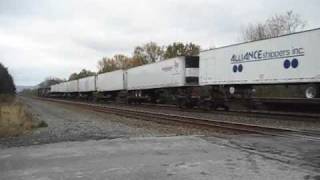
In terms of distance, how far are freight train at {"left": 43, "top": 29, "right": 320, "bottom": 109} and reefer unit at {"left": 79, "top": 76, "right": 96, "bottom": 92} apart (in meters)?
21.3

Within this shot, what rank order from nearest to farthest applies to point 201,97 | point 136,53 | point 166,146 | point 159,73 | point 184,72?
point 166,146, point 201,97, point 184,72, point 159,73, point 136,53

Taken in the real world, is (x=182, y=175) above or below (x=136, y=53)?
below

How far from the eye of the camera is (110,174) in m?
8.55

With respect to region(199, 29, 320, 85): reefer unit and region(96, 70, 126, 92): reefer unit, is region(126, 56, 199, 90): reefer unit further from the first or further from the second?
region(96, 70, 126, 92): reefer unit

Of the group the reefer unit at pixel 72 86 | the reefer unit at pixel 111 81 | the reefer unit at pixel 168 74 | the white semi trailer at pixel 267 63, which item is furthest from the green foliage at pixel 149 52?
the white semi trailer at pixel 267 63

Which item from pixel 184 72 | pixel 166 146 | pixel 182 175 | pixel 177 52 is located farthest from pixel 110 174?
pixel 177 52

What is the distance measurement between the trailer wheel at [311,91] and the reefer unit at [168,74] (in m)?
12.1

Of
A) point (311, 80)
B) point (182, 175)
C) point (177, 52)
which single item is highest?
point (177, 52)

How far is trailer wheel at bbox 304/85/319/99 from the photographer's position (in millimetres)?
21844

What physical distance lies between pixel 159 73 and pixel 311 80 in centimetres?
1915

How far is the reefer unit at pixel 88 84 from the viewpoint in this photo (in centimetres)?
6812

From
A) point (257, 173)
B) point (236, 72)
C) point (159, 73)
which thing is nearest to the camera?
point (257, 173)

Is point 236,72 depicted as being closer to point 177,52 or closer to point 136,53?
point 177,52

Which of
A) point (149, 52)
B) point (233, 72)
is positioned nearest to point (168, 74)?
point (233, 72)
